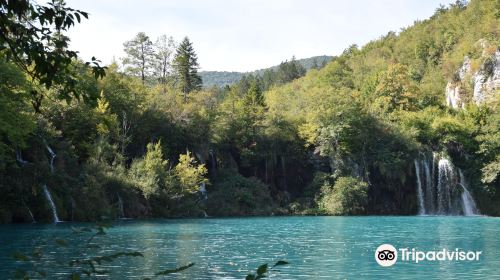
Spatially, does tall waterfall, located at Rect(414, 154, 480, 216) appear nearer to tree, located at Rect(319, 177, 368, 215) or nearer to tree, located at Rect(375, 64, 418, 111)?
tree, located at Rect(319, 177, 368, 215)

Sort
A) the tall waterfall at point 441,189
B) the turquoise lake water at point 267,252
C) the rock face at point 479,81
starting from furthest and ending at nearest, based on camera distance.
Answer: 1. the rock face at point 479,81
2. the tall waterfall at point 441,189
3. the turquoise lake water at point 267,252

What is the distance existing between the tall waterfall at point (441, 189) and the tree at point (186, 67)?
31.0 meters

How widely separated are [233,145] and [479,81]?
101 feet

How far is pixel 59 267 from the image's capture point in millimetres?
13852

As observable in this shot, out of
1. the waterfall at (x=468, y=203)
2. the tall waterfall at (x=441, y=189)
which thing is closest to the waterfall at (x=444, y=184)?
the tall waterfall at (x=441, y=189)

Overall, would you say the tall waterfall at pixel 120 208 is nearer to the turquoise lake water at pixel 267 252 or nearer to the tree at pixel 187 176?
the tree at pixel 187 176

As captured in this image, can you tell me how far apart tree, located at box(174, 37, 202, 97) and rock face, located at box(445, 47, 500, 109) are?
32.3 metres

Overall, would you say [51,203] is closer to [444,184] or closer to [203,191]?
[203,191]

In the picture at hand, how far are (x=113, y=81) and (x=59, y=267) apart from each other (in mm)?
33452

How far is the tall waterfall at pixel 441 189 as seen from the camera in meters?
48.6

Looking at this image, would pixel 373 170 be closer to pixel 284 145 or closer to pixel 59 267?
pixel 284 145

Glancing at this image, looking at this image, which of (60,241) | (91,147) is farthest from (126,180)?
(60,241)

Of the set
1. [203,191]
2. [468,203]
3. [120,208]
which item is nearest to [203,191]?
[203,191]

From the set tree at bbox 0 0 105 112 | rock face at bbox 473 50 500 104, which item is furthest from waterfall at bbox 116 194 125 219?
rock face at bbox 473 50 500 104
